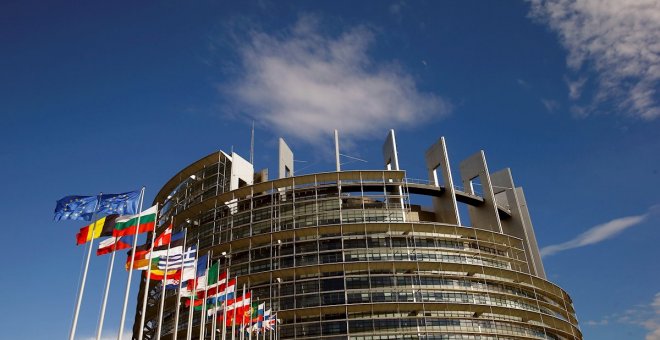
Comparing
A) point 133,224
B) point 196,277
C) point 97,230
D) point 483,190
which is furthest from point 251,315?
point 483,190

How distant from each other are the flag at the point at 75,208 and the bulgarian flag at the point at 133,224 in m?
1.65

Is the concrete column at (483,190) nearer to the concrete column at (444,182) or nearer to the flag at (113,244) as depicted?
the concrete column at (444,182)

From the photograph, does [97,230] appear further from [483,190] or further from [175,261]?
[483,190]

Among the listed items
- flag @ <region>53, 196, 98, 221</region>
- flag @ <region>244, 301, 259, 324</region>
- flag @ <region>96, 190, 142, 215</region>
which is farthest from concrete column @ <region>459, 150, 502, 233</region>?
flag @ <region>53, 196, 98, 221</region>

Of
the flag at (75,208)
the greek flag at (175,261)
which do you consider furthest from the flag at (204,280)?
the flag at (75,208)

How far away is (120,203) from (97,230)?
6.53ft

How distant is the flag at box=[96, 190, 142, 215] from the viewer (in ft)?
95.7

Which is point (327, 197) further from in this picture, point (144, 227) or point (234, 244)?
point (144, 227)

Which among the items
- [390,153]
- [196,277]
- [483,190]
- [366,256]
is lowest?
[196,277]

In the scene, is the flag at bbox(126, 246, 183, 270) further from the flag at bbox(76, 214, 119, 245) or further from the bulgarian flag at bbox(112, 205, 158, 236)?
the flag at bbox(76, 214, 119, 245)

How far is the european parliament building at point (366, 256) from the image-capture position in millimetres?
63062

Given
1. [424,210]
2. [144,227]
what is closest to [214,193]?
[424,210]

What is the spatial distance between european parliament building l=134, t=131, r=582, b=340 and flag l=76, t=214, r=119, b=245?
36.9 metres

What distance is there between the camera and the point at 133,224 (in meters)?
30.0
